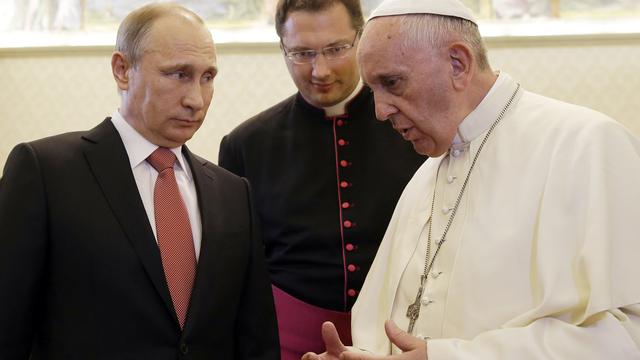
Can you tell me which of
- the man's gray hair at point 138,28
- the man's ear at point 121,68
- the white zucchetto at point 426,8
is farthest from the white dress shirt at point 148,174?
the white zucchetto at point 426,8

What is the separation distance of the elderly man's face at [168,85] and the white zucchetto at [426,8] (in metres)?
0.63

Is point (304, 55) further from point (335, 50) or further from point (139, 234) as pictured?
point (139, 234)

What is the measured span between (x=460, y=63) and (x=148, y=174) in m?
1.02

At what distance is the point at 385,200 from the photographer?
312cm

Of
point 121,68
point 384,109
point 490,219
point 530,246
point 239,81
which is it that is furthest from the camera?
point 239,81

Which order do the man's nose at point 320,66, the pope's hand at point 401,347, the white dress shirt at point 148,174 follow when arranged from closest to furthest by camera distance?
the pope's hand at point 401,347 → the white dress shirt at point 148,174 → the man's nose at point 320,66

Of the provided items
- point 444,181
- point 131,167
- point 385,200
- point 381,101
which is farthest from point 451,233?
point 131,167

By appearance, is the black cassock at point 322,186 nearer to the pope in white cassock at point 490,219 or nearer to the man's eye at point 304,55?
the man's eye at point 304,55

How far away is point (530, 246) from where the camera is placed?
7.06ft

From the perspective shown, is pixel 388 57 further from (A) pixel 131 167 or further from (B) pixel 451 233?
(A) pixel 131 167

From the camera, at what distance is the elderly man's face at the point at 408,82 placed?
2.31m

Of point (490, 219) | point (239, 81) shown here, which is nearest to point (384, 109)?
point (490, 219)

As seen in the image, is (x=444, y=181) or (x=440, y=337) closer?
(x=440, y=337)

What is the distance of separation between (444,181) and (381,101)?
374 millimetres
